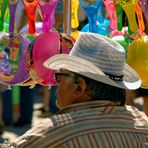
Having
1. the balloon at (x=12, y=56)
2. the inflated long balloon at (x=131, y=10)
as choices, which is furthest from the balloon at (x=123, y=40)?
the balloon at (x=12, y=56)

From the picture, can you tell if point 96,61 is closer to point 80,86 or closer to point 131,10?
point 80,86

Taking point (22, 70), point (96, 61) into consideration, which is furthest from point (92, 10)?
point (96, 61)

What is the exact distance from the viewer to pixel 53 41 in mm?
2104

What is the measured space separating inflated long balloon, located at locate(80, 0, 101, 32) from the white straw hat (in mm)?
602

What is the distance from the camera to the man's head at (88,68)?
1552mm

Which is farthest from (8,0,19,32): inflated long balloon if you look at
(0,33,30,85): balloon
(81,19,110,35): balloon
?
(81,19,110,35): balloon

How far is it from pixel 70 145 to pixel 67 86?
0.68 ft

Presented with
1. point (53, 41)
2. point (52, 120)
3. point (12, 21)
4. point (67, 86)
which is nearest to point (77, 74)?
point (67, 86)

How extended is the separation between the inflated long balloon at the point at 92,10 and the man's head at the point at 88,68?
0.61 metres

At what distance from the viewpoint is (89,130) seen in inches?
58.5

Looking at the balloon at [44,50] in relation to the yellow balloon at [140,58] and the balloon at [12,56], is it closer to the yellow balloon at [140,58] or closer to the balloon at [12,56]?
the balloon at [12,56]

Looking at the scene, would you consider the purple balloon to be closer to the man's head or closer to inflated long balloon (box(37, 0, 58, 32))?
inflated long balloon (box(37, 0, 58, 32))

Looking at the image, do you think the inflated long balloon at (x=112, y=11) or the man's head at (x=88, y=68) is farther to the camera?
the inflated long balloon at (x=112, y=11)

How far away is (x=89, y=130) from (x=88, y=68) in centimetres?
18
